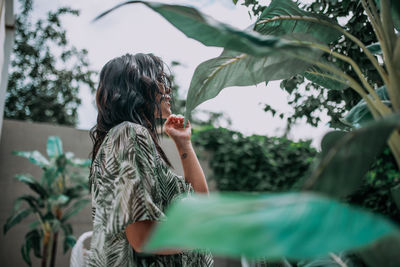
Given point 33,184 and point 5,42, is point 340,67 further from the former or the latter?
point 33,184

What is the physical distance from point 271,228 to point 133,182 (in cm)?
62

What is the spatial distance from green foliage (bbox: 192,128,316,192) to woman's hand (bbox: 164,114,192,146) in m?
3.19

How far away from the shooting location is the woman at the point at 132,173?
2.77 ft

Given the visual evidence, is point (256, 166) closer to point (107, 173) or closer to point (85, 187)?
point (85, 187)

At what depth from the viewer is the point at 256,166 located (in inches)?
182

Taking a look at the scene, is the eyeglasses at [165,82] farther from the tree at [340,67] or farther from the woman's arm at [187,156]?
the tree at [340,67]

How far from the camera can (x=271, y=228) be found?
283 mm

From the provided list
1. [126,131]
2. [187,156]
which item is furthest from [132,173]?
[187,156]

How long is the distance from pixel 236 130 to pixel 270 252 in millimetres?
4460

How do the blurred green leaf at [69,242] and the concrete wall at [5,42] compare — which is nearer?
the concrete wall at [5,42]

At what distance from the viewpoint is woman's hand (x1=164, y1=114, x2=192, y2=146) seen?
1311 mm

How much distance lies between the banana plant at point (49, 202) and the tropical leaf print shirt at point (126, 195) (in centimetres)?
251

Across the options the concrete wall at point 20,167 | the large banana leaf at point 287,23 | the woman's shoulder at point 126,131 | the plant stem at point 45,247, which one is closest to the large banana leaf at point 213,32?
the large banana leaf at point 287,23

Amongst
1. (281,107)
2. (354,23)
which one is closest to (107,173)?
(354,23)
